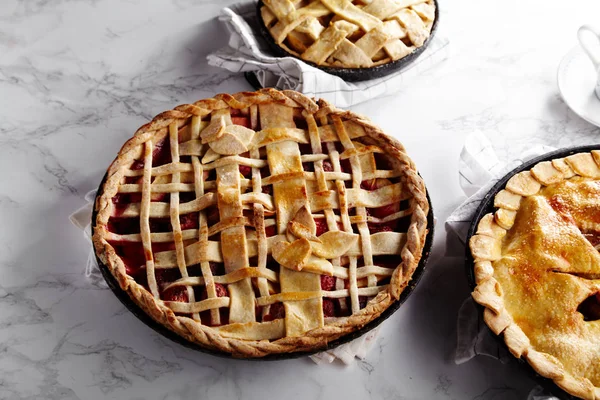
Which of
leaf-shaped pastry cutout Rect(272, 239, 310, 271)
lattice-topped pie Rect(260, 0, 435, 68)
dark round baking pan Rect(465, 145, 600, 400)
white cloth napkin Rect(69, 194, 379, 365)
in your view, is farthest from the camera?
lattice-topped pie Rect(260, 0, 435, 68)

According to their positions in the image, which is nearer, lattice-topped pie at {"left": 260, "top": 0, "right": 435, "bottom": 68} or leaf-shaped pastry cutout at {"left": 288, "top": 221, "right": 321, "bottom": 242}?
leaf-shaped pastry cutout at {"left": 288, "top": 221, "right": 321, "bottom": 242}

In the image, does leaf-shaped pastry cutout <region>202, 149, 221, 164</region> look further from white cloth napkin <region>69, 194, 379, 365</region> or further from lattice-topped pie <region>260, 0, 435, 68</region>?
lattice-topped pie <region>260, 0, 435, 68</region>

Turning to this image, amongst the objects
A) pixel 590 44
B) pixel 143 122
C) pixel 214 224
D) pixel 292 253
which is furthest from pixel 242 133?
pixel 590 44

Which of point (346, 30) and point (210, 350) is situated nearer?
point (210, 350)

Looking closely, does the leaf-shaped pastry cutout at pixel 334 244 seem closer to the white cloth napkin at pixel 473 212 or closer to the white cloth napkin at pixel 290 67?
the white cloth napkin at pixel 473 212

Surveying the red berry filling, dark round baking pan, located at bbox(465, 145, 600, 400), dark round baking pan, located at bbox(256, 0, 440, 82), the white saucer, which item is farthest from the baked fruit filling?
the white saucer

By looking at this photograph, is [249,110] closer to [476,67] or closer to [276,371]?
[276,371]

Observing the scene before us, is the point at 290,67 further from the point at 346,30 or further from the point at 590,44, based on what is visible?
the point at 590,44
